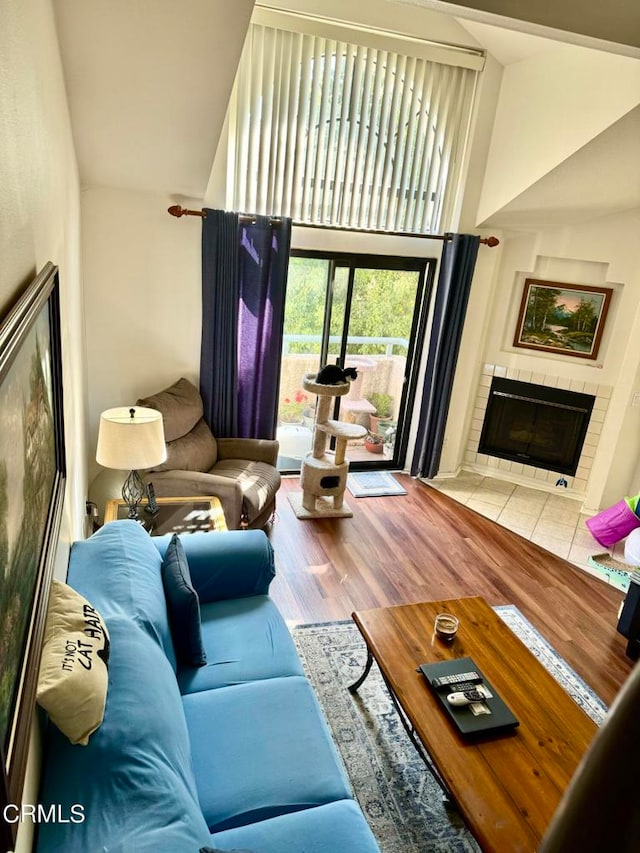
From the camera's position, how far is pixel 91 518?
3.65m

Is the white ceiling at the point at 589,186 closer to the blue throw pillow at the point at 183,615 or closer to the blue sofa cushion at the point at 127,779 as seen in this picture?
the blue throw pillow at the point at 183,615

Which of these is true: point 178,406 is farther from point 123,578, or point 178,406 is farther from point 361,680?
point 361,680

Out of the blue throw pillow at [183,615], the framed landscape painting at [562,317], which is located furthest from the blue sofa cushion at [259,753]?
the framed landscape painting at [562,317]

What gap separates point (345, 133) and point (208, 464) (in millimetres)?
2752

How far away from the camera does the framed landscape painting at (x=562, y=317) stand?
5055 mm

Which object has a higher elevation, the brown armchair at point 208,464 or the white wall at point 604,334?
the white wall at point 604,334

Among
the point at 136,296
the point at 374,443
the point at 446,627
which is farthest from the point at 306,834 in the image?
the point at 374,443

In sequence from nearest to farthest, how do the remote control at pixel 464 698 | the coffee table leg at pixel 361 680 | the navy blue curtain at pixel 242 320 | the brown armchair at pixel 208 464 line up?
the remote control at pixel 464 698 → the coffee table leg at pixel 361 680 → the brown armchair at pixel 208 464 → the navy blue curtain at pixel 242 320

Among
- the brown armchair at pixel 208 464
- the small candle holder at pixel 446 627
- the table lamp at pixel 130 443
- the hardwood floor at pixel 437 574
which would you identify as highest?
the table lamp at pixel 130 443

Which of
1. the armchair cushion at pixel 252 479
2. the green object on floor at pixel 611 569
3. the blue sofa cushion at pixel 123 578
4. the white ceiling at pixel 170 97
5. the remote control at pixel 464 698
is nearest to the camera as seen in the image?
the blue sofa cushion at pixel 123 578

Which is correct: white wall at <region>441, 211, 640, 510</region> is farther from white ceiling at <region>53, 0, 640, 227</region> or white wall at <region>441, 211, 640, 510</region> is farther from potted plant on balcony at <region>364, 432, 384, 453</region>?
potted plant on balcony at <region>364, 432, 384, 453</region>

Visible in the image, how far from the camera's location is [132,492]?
3.17m

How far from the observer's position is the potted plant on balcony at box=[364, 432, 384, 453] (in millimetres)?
5672

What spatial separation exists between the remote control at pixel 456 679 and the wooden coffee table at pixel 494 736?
0.05m
